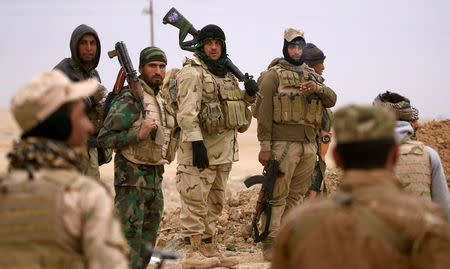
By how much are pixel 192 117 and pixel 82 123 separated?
13.2ft

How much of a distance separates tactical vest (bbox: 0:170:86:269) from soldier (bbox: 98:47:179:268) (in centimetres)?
307

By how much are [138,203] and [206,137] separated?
1.57 meters

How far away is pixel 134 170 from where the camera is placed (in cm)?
Result: 571

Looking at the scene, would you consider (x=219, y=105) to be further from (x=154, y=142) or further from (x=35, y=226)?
(x=35, y=226)

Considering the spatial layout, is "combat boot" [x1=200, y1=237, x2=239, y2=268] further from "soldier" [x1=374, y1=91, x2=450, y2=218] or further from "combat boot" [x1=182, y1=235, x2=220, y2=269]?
"soldier" [x1=374, y1=91, x2=450, y2=218]

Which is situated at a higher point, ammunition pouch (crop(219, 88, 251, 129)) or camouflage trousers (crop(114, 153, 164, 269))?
ammunition pouch (crop(219, 88, 251, 129))

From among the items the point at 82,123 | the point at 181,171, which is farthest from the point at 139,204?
the point at 82,123

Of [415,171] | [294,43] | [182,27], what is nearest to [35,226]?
[415,171]

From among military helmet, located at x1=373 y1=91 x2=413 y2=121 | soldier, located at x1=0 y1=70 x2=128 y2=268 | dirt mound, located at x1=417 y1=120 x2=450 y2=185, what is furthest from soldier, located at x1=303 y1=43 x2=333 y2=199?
soldier, located at x1=0 y1=70 x2=128 y2=268

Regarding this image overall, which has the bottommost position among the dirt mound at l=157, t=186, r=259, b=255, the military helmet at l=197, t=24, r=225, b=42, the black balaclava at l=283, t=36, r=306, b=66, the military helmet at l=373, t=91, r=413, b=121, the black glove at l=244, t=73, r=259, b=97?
the dirt mound at l=157, t=186, r=259, b=255

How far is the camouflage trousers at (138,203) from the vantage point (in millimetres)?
5547

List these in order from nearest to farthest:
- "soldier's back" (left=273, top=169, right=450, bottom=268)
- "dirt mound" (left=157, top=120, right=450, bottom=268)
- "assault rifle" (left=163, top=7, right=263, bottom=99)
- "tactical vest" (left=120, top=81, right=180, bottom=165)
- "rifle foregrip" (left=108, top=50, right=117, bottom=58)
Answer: "soldier's back" (left=273, top=169, right=450, bottom=268) → "tactical vest" (left=120, top=81, right=180, bottom=165) → "rifle foregrip" (left=108, top=50, right=117, bottom=58) → "assault rifle" (left=163, top=7, right=263, bottom=99) → "dirt mound" (left=157, top=120, right=450, bottom=268)

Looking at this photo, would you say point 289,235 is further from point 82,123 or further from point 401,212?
point 82,123

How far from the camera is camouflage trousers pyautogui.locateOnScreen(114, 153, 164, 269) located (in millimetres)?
5547
